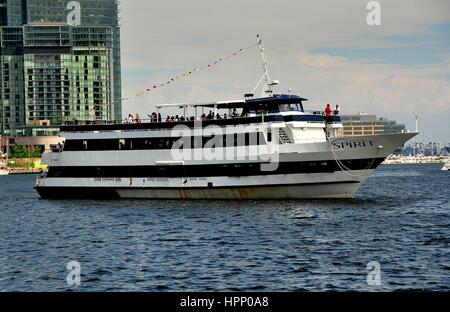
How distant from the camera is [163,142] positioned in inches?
2080

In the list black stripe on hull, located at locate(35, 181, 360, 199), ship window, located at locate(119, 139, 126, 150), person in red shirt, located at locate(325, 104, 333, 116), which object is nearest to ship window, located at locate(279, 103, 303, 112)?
person in red shirt, located at locate(325, 104, 333, 116)

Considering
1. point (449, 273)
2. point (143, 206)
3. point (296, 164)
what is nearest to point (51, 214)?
point (143, 206)

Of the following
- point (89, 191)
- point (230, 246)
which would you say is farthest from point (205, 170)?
point (230, 246)

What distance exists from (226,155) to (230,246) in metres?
18.4

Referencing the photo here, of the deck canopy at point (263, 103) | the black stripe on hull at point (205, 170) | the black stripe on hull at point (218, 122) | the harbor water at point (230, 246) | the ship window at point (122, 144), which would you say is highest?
the deck canopy at point (263, 103)

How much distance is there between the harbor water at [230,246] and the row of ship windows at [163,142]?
13.2ft

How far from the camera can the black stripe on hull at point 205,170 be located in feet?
156

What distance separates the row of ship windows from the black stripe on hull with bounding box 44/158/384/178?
141 cm

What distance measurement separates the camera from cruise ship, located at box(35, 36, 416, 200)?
47.8 m

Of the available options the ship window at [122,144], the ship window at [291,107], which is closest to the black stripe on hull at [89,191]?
the ship window at [122,144]

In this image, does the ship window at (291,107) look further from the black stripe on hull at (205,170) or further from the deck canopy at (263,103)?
the black stripe on hull at (205,170)

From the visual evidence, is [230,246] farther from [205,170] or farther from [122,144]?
[122,144]
